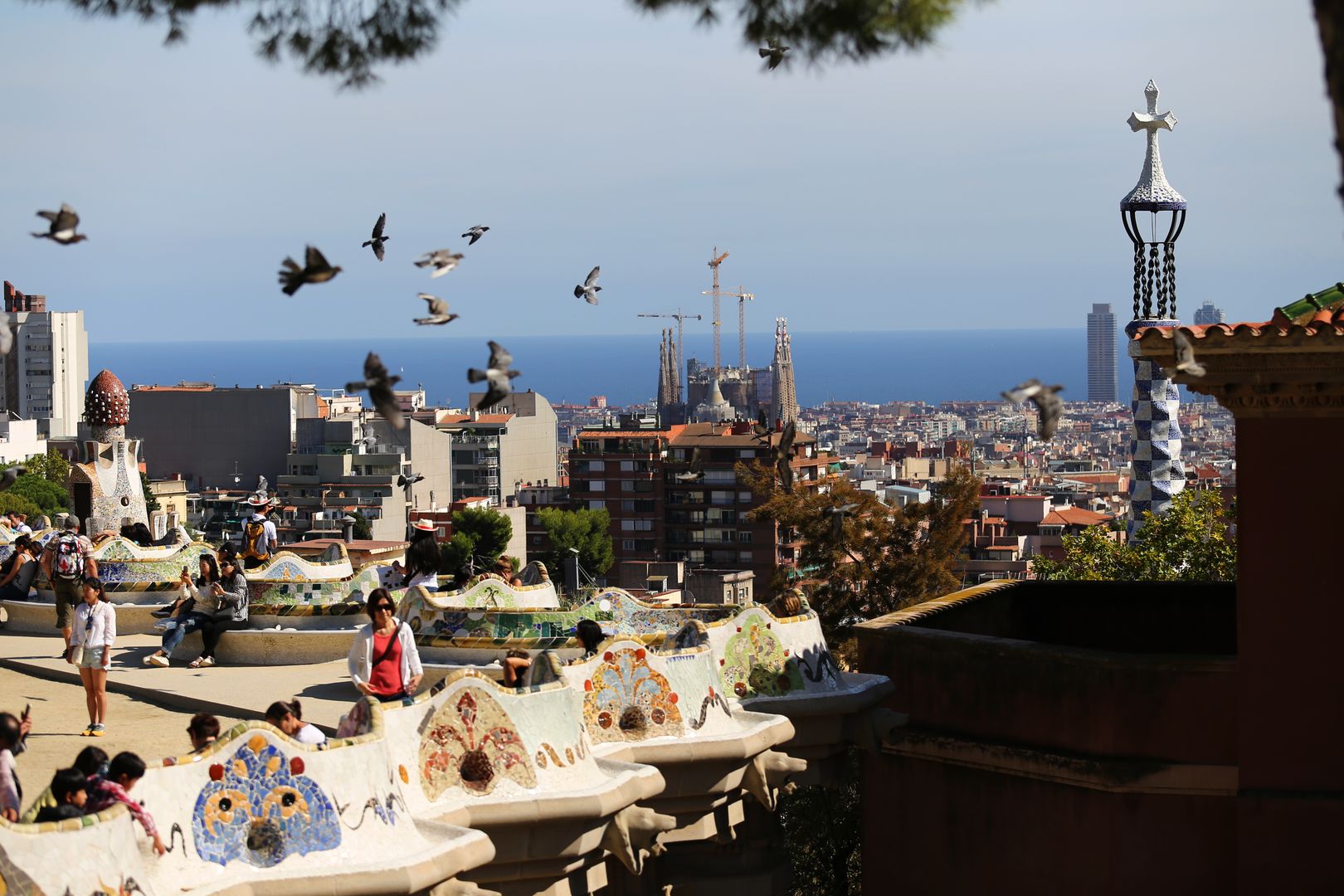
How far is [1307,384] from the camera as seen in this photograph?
12.3m

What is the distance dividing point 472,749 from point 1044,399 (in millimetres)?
3533

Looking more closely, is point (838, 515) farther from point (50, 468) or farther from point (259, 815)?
point (50, 468)

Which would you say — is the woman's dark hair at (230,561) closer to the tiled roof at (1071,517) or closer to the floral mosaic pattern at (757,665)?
the floral mosaic pattern at (757,665)

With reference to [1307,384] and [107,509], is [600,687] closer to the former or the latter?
[1307,384]

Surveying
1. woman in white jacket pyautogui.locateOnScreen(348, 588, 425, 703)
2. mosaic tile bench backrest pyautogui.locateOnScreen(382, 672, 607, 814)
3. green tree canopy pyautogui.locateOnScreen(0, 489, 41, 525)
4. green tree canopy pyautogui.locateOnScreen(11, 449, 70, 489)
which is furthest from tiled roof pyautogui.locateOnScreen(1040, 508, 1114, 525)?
mosaic tile bench backrest pyautogui.locateOnScreen(382, 672, 607, 814)

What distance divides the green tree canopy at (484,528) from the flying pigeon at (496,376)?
99.6 meters

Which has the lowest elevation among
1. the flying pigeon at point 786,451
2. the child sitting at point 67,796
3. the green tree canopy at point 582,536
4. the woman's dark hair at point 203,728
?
the green tree canopy at point 582,536

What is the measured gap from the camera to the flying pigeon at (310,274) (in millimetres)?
10938

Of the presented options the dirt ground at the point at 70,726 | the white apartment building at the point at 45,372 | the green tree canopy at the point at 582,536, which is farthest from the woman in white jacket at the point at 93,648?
the white apartment building at the point at 45,372

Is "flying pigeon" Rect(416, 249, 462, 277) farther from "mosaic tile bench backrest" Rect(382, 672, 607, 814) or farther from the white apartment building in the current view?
the white apartment building

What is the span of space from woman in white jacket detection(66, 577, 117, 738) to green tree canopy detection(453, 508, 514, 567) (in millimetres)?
98884

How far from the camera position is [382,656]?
1107cm

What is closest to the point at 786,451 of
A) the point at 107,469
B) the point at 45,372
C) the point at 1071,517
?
the point at 107,469

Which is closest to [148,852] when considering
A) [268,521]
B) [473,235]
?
[473,235]
